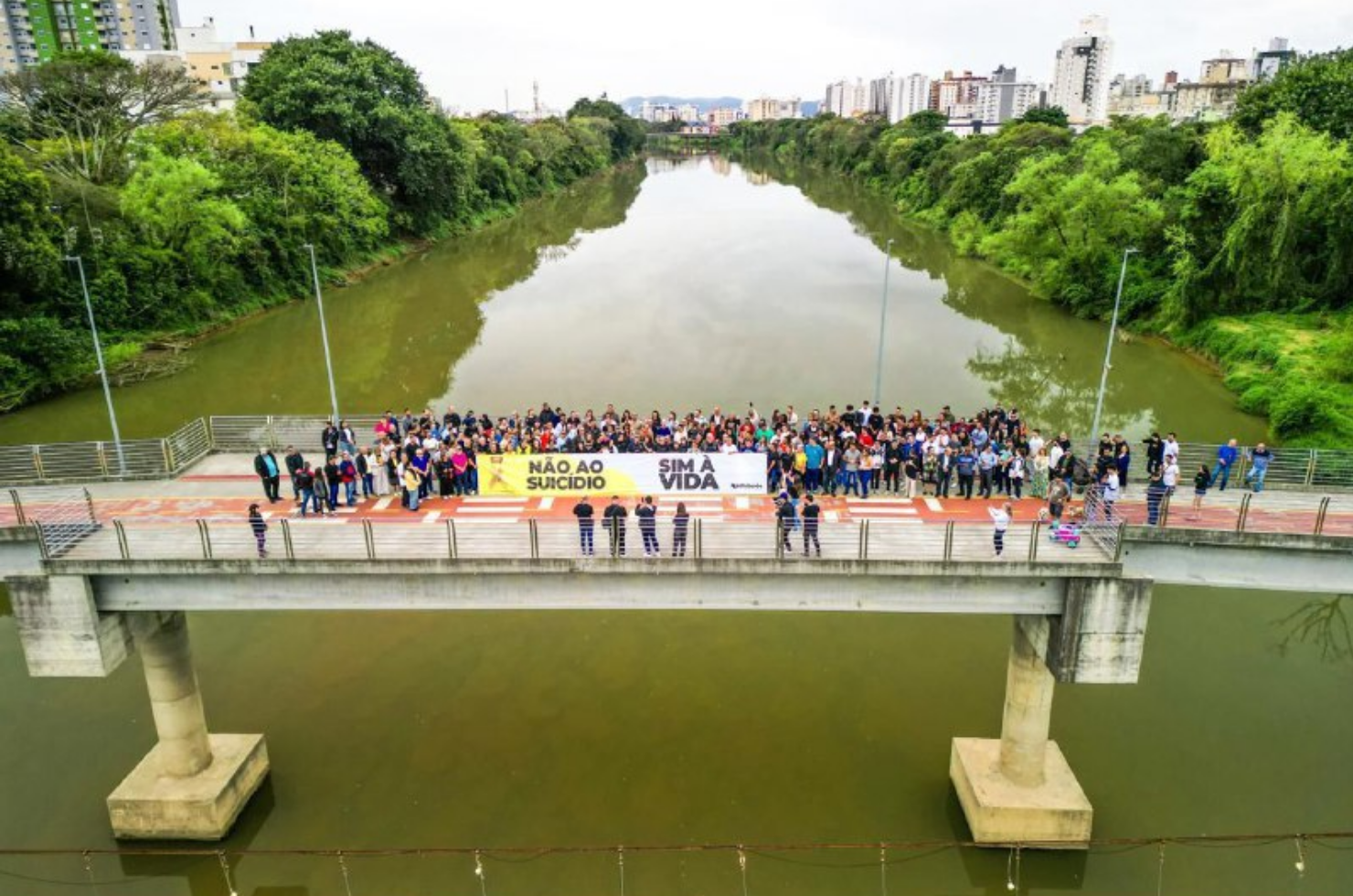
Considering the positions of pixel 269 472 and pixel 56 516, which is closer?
pixel 56 516

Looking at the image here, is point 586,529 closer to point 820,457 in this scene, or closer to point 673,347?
point 820,457

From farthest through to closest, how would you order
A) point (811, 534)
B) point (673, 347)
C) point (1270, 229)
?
1. point (673, 347)
2. point (1270, 229)
3. point (811, 534)

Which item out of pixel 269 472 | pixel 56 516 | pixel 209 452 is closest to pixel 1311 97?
pixel 269 472

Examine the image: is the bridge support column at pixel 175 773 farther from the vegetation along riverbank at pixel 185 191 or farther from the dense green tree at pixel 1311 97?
the dense green tree at pixel 1311 97

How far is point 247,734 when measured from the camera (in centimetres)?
1823

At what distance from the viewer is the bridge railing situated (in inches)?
587

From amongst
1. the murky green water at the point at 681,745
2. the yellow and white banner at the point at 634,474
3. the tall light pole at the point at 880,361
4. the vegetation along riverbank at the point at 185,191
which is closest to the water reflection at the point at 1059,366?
the tall light pole at the point at 880,361

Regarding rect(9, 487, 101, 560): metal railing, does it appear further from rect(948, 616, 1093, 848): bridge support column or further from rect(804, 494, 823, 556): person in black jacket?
rect(948, 616, 1093, 848): bridge support column

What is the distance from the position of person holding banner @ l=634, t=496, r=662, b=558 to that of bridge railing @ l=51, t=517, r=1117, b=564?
0.03m

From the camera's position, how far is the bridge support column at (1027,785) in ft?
52.3

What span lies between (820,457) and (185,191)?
132ft

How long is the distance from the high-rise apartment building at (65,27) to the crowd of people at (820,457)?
417 ft

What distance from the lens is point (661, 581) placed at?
50.0ft

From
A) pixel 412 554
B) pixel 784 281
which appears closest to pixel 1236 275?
pixel 784 281
